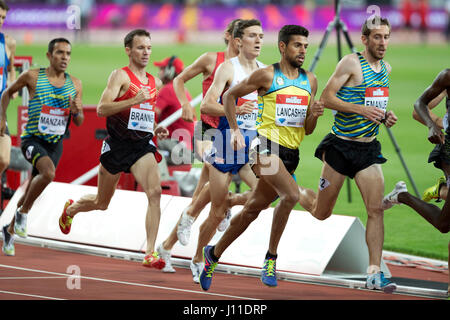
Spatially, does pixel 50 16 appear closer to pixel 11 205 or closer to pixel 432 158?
pixel 11 205

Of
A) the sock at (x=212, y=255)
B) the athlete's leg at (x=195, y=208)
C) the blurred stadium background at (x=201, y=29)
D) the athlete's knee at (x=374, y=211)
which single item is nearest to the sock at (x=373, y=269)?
the athlete's knee at (x=374, y=211)

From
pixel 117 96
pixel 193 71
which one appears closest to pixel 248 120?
pixel 193 71

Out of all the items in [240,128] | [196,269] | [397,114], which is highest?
[397,114]

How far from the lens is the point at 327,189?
7754 millimetres

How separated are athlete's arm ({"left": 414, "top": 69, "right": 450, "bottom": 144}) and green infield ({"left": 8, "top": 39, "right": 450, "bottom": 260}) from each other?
3.04m

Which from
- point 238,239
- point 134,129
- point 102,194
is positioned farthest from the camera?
point 238,239

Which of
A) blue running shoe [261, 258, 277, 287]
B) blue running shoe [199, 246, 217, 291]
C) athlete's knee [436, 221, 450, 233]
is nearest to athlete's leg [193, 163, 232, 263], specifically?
blue running shoe [199, 246, 217, 291]

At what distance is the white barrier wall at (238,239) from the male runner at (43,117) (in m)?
0.91

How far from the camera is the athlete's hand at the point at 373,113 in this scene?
735cm

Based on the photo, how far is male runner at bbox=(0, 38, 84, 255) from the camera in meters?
9.20

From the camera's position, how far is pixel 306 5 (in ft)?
167

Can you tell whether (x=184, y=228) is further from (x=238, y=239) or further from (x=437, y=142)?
(x=437, y=142)

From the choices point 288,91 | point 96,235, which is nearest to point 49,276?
point 96,235

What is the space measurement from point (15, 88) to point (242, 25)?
2.54 metres
